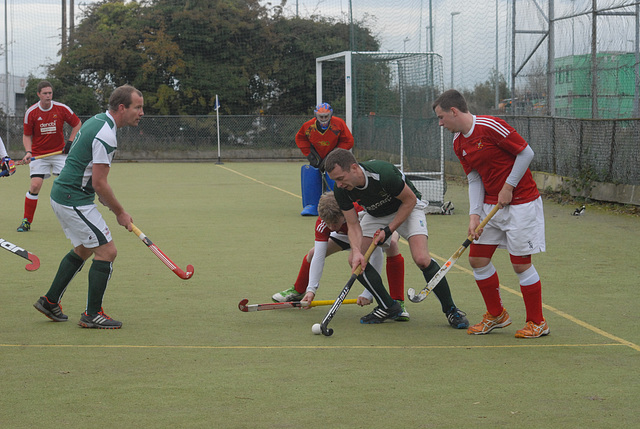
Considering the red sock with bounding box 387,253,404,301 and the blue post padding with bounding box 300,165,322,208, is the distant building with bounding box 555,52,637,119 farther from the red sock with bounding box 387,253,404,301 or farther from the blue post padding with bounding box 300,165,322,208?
the red sock with bounding box 387,253,404,301

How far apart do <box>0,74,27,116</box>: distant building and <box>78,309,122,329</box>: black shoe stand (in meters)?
26.4

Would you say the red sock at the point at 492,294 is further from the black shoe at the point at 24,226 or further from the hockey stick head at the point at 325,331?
the black shoe at the point at 24,226

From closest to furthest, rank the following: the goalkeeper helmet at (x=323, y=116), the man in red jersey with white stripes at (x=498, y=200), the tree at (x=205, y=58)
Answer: the man in red jersey with white stripes at (x=498, y=200), the goalkeeper helmet at (x=323, y=116), the tree at (x=205, y=58)

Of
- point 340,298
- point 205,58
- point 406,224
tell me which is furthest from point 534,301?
point 205,58

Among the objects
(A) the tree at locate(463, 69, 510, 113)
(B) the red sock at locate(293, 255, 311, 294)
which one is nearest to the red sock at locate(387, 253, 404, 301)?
(B) the red sock at locate(293, 255, 311, 294)

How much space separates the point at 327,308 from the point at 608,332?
78.6 inches

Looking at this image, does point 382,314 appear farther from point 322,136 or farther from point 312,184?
point 312,184

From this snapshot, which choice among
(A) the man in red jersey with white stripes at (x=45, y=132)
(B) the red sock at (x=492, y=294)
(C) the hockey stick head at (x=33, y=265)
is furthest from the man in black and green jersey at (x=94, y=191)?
(A) the man in red jersey with white stripes at (x=45, y=132)

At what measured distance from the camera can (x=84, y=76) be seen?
3266 cm

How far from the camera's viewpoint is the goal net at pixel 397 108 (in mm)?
15148

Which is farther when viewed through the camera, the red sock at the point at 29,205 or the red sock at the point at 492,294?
the red sock at the point at 29,205

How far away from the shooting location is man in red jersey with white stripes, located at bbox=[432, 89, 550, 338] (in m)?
5.01

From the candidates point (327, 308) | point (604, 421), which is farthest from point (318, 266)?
point (604, 421)

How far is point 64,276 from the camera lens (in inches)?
217
